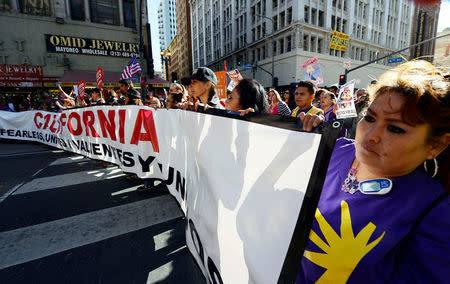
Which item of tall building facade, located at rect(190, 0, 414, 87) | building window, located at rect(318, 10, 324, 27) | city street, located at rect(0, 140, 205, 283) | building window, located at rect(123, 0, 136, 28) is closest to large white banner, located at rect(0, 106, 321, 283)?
city street, located at rect(0, 140, 205, 283)

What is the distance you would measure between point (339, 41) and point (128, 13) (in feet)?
83.5

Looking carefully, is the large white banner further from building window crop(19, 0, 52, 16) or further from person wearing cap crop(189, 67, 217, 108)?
building window crop(19, 0, 52, 16)

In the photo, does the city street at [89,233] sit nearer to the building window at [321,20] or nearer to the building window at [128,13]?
the building window at [128,13]

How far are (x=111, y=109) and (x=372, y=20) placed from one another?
42289 millimetres

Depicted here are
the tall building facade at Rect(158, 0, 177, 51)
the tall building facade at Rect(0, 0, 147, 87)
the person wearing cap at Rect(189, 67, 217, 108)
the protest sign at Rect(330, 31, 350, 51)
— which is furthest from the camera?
the tall building facade at Rect(158, 0, 177, 51)

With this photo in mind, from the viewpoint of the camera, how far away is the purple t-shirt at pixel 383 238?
26.0 inches

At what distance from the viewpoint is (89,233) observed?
2.79 metres

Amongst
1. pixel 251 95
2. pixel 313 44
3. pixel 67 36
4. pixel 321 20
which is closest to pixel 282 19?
pixel 321 20

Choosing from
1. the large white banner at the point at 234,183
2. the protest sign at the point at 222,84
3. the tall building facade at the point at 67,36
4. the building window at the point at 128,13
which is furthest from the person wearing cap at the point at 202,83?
the building window at the point at 128,13

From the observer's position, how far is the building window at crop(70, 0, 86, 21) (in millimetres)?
20078

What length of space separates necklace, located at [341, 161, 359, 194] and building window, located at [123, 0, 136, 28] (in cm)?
2687

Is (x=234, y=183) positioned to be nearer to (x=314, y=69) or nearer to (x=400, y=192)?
(x=400, y=192)

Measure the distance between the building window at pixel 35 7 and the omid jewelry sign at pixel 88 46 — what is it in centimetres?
205

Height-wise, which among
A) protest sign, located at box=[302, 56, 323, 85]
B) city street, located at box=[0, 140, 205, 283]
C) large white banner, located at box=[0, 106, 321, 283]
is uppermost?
protest sign, located at box=[302, 56, 323, 85]
